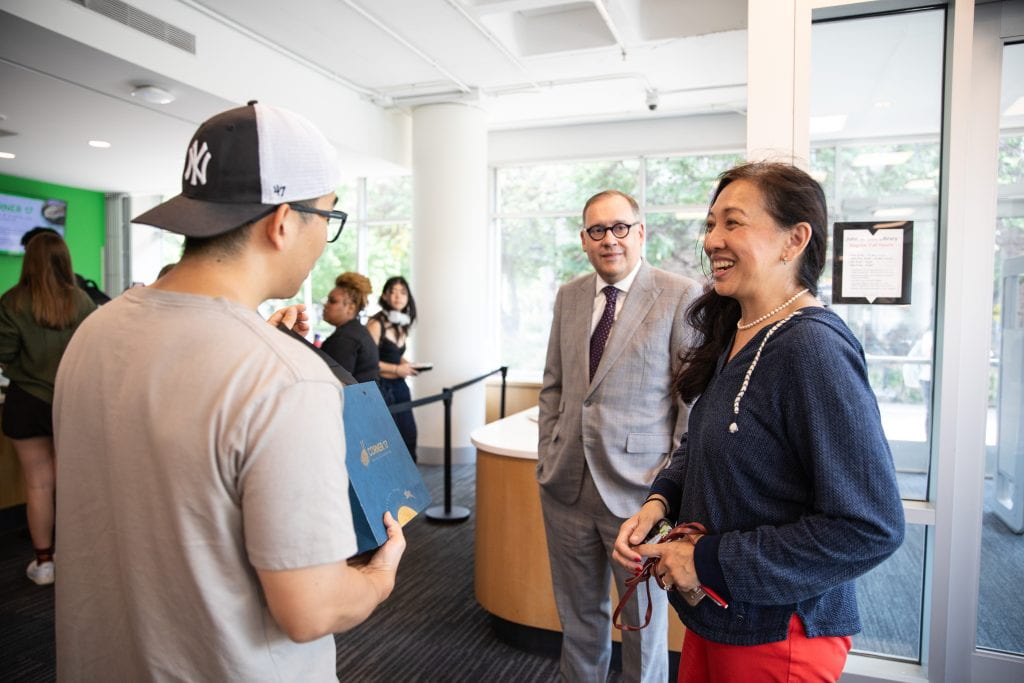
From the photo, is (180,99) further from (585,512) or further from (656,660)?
(656,660)

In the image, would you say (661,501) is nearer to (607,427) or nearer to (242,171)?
(607,427)

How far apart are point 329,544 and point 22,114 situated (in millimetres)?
6176

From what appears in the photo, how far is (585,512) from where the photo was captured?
2074mm

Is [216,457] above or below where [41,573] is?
above

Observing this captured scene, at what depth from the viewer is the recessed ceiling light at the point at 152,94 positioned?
4566mm

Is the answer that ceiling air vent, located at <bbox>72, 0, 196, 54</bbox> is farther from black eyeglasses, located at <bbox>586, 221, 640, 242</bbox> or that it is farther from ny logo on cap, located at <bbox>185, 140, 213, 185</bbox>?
ny logo on cap, located at <bbox>185, 140, 213, 185</bbox>

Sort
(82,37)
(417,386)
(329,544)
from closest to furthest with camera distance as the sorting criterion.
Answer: (329,544) → (82,37) → (417,386)

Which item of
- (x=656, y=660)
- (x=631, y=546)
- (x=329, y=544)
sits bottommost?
(x=656, y=660)

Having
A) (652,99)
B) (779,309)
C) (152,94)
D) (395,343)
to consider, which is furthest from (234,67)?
(779,309)

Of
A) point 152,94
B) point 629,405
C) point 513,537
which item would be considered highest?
point 152,94

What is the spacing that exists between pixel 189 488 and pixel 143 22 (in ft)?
14.3

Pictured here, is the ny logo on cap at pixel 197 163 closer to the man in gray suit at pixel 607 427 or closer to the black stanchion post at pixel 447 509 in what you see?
the man in gray suit at pixel 607 427

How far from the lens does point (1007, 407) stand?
210 cm

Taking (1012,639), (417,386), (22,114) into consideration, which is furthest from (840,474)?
(22,114)
